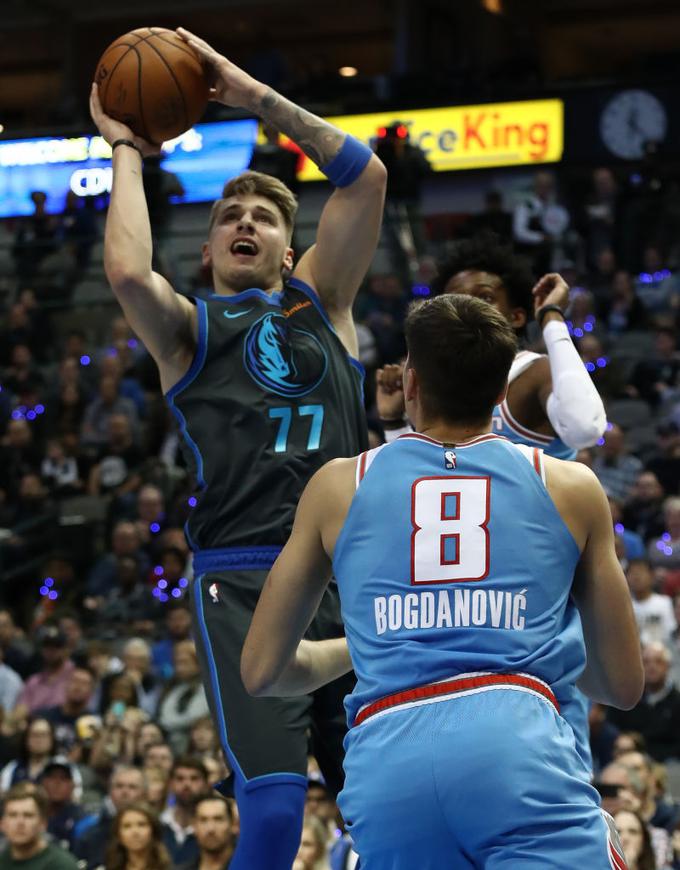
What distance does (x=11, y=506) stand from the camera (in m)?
14.5

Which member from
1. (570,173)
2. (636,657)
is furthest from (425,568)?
(570,173)

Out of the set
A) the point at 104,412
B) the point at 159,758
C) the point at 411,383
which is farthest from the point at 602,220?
the point at 411,383

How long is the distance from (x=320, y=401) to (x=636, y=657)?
1.65m

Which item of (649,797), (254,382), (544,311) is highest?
(544,311)

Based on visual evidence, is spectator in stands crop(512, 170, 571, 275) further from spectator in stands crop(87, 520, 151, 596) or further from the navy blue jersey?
the navy blue jersey

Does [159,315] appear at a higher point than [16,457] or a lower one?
lower

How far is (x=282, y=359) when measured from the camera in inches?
177

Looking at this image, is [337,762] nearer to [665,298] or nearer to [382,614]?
[382,614]

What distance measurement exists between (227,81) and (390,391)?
1057mm

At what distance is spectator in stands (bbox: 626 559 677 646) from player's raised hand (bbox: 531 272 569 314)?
5083mm

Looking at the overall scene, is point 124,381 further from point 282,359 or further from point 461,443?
point 461,443

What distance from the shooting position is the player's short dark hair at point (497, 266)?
499cm

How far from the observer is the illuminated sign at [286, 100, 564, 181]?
1953cm

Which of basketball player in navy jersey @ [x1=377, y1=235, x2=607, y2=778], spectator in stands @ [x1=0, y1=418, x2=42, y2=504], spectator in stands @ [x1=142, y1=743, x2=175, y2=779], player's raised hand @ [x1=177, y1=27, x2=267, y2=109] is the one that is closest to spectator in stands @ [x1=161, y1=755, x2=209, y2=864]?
spectator in stands @ [x1=142, y1=743, x2=175, y2=779]
